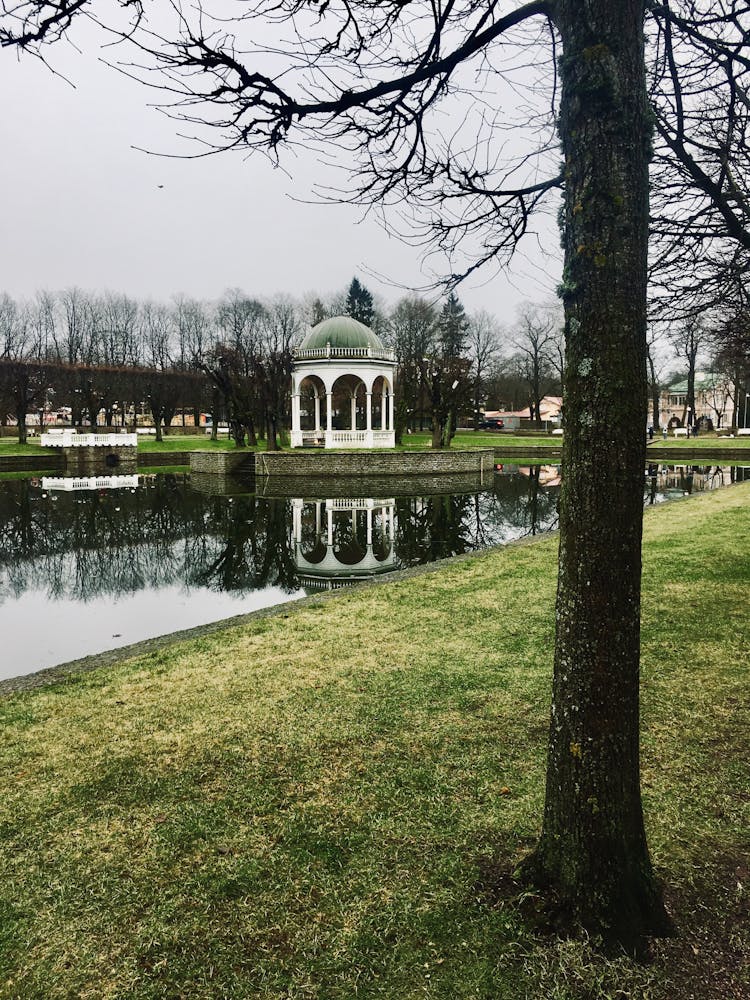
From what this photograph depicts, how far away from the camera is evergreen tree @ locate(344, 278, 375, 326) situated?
6181 cm

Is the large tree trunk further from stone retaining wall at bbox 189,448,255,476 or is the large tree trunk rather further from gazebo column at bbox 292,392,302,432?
gazebo column at bbox 292,392,302,432

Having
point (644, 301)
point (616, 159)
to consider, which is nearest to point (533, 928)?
point (644, 301)

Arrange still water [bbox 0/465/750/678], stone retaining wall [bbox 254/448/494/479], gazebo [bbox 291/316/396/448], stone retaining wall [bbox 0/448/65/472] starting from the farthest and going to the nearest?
gazebo [bbox 291/316/396/448] < stone retaining wall [bbox 0/448/65/472] < stone retaining wall [bbox 254/448/494/479] < still water [bbox 0/465/750/678]

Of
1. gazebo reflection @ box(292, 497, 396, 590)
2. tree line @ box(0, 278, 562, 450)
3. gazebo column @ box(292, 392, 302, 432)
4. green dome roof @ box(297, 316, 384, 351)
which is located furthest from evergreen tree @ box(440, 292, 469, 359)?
gazebo reflection @ box(292, 497, 396, 590)

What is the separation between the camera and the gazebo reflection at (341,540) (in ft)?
35.7

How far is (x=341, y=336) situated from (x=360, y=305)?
27.7 m

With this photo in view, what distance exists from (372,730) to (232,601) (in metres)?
5.48

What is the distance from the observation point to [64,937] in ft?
7.73

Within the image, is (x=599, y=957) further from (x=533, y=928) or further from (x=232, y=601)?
(x=232, y=601)

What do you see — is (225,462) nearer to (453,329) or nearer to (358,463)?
(358,463)

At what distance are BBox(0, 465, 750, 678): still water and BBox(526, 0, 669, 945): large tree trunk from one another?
5.85 meters

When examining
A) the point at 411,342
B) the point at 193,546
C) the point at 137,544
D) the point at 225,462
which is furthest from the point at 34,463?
the point at 411,342

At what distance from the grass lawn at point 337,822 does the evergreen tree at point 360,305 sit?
59037 millimetres

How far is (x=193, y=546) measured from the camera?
1358 centimetres
